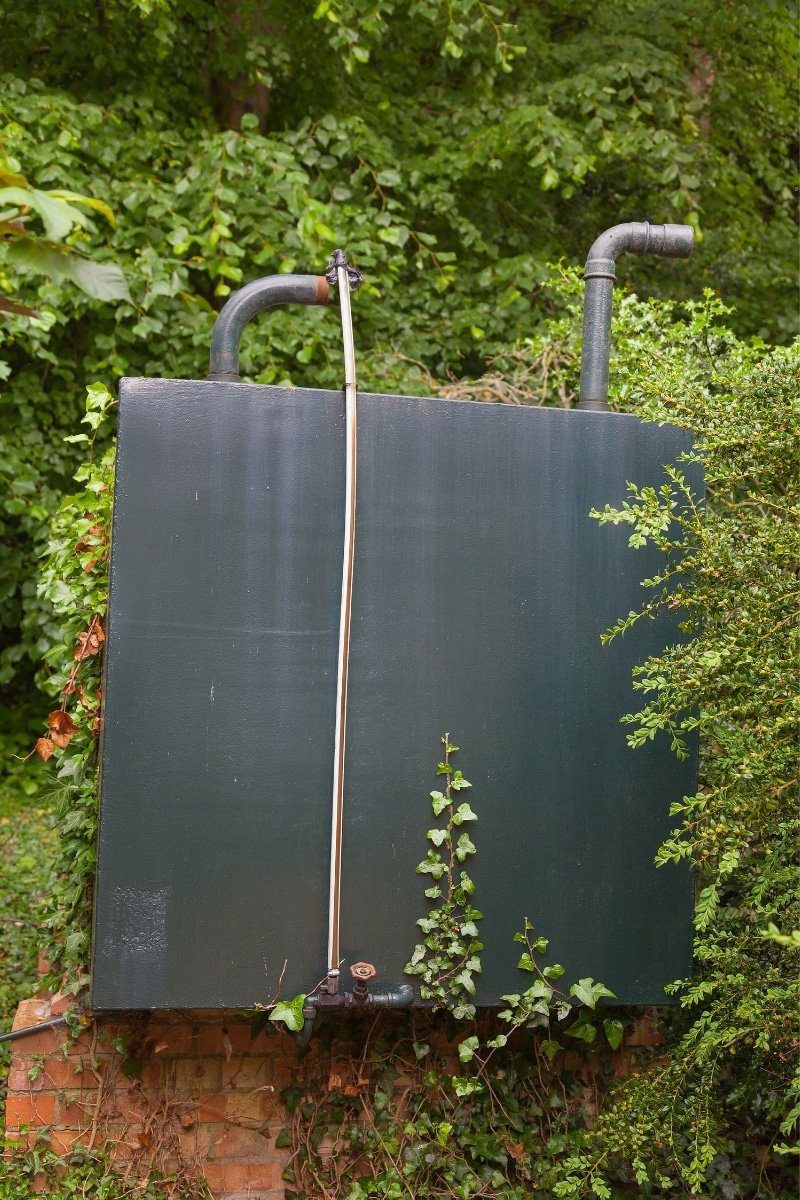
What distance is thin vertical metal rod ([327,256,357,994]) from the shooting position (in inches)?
129

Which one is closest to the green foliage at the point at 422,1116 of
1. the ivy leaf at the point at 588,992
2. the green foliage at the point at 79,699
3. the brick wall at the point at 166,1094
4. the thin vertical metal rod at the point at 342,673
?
the brick wall at the point at 166,1094

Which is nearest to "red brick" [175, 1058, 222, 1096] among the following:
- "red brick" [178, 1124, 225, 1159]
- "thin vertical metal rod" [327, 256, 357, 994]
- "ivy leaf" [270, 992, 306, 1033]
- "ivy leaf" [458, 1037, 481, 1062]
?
"red brick" [178, 1124, 225, 1159]

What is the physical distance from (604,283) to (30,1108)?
347cm

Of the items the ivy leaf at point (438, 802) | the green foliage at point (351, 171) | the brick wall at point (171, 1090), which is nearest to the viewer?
the ivy leaf at point (438, 802)

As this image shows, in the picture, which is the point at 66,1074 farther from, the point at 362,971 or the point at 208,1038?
→ the point at 362,971

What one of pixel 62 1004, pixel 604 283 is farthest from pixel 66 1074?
pixel 604 283

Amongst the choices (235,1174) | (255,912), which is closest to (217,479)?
(255,912)

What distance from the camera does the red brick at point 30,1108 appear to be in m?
3.58

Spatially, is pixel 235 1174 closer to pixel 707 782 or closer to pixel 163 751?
pixel 163 751

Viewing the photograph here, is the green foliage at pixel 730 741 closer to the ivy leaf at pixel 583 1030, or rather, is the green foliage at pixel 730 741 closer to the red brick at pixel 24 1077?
the ivy leaf at pixel 583 1030

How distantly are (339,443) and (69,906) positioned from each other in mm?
2024

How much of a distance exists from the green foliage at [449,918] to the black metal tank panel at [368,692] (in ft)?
0.14

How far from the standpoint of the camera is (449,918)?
11.1 feet

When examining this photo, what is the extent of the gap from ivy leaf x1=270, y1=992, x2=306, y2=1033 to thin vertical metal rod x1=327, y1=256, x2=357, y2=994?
10cm
